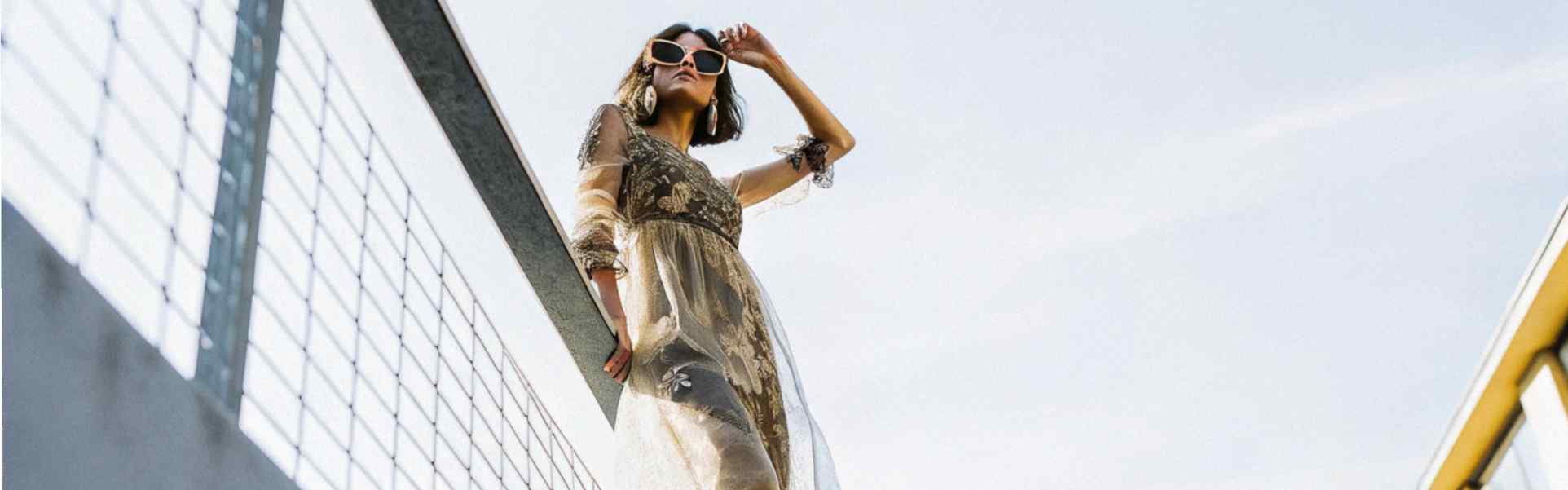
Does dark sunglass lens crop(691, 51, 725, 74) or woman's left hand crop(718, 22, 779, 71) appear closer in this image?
dark sunglass lens crop(691, 51, 725, 74)

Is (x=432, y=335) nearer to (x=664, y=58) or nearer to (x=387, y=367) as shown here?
(x=387, y=367)

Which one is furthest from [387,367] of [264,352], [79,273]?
[79,273]

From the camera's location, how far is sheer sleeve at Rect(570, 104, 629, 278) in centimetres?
322

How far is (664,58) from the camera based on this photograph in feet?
12.5

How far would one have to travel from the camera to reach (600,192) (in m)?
3.36

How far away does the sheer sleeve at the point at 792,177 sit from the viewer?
4.27 meters

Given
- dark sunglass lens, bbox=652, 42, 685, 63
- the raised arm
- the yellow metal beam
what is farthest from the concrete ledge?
the yellow metal beam

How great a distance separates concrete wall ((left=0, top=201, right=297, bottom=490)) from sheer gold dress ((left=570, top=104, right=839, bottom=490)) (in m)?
1.27

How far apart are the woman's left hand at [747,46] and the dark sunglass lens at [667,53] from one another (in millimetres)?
269

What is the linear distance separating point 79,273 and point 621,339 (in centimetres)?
157

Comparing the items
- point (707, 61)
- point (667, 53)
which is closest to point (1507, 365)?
point (707, 61)

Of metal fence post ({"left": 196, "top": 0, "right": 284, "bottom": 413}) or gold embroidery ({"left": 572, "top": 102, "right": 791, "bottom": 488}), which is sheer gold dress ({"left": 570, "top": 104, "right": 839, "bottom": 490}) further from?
metal fence post ({"left": 196, "top": 0, "right": 284, "bottom": 413})

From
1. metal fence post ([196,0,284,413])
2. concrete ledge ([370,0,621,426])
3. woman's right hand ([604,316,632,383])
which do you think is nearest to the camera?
metal fence post ([196,0,284,413])

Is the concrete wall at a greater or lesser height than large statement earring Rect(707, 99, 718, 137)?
lesser
